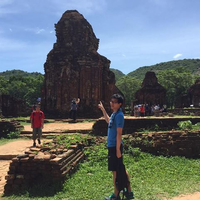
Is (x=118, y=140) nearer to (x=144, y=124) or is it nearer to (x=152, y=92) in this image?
(x=144, y=124)

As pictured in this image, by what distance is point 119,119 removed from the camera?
3.67 metres

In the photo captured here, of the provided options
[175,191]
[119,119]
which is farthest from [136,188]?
[119,119]

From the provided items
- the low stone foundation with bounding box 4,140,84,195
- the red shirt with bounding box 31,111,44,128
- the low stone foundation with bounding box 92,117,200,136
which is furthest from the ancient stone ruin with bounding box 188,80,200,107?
the low stone foundation with bounding box 4,140,84,195

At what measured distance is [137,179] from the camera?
512cm

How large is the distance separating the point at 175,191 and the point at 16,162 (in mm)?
3273

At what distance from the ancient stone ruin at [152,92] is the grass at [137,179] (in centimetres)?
2299

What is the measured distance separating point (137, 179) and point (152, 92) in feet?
83.2

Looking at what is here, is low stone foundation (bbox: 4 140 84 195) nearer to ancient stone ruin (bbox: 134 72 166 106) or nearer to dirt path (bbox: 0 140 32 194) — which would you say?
dirt path (bbox: 0 140 32 194)

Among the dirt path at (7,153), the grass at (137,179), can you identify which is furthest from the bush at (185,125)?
the dirt path at (7,153)

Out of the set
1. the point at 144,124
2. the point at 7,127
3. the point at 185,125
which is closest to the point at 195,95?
the point at 144,124

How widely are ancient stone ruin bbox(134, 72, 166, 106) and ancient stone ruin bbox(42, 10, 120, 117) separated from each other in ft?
35.3

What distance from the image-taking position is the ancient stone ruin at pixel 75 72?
1831 centimetres

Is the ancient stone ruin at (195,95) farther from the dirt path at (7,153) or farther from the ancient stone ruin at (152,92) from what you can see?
the dirt path at (7,153)

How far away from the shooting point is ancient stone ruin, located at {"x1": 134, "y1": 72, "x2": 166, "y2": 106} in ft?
96.7
